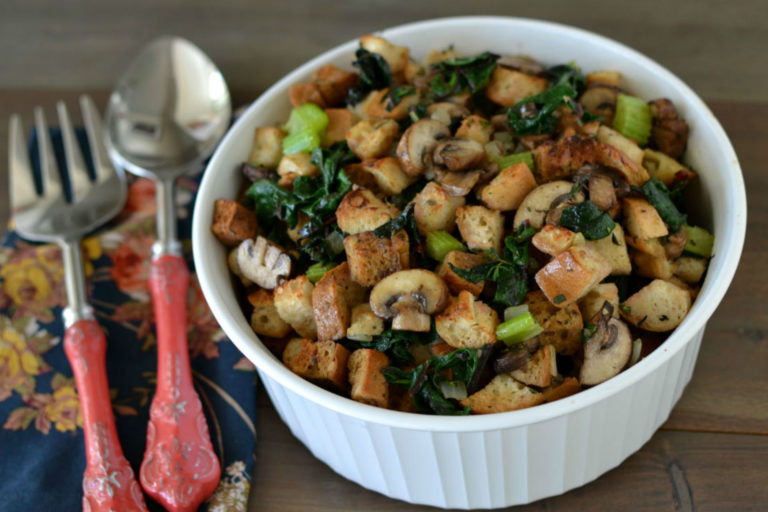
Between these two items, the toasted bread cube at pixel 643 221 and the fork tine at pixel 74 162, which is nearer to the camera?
the toasted bread cube at pixel 643 221

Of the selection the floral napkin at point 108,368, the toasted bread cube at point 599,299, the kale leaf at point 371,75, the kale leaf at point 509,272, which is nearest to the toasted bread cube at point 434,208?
the kale leaf at point 509,272

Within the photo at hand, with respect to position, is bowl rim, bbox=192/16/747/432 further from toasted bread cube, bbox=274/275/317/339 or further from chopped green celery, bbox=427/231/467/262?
chopped green celery, bbox=427/231/467/262

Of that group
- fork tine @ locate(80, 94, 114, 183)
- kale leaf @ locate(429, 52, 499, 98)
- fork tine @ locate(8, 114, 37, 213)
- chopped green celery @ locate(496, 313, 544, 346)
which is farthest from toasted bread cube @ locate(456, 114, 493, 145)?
fork tine @ locate(8, 114, 37, 213)

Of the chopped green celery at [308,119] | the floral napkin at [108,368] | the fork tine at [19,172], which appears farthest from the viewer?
the fork tine at [19,172]

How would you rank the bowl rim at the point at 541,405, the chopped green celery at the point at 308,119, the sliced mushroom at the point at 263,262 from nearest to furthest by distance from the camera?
the bowl rim at the point at 541,405, the sliced mushroom at the point at 263,262, the chopped green celery at the point at 308,119

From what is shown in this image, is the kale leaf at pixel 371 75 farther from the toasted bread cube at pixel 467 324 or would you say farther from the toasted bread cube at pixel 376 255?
the toasted bread cube at pixel 467 324

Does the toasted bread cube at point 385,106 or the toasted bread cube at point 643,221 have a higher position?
the toasted bread cube at point 385,106

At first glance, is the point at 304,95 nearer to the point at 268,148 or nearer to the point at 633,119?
the point at 268,148

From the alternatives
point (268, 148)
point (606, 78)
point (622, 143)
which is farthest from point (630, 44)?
point (268, 148)
